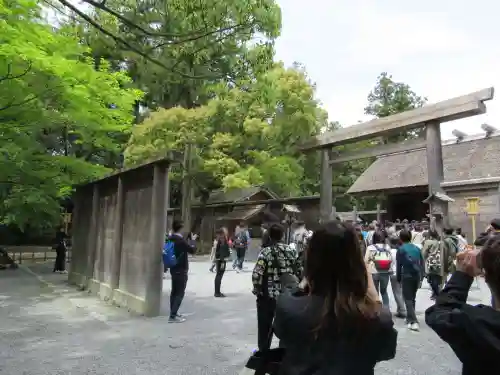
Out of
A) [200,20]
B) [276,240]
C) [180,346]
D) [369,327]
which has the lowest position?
[180,346]

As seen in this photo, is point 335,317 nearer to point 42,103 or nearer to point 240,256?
point 42,103

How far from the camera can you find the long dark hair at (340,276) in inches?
72.9

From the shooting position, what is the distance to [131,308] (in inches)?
323

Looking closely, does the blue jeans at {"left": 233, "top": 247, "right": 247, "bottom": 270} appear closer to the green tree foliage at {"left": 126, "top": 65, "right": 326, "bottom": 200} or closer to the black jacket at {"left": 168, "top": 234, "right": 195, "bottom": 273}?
the green tree foliage at {"left": 126, "top": 65, "right": 326, "bottom": 200}

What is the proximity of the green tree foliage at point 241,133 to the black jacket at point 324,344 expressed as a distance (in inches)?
745

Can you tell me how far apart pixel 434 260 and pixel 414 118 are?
4.90 m

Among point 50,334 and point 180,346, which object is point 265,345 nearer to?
point 180,346

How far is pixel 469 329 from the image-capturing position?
6.18 ft

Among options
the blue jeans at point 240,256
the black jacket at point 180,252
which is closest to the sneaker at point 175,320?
the black jacket at point 180,252

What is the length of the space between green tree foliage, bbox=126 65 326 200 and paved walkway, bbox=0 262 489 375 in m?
12.8

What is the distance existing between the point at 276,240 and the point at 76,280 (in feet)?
30.7

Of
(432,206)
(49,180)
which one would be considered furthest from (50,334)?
(432,206)

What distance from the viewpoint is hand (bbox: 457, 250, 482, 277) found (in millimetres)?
2076

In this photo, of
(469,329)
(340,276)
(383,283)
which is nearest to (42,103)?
(383,283)
